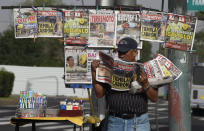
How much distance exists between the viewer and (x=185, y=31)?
23.0 feet

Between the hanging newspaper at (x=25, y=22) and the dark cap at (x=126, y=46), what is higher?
the hanging newspaper at (x=25, y=22)

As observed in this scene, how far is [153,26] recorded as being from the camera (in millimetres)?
6926

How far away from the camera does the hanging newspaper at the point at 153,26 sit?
689 cm

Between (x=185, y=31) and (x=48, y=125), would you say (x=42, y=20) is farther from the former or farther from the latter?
(x=48, y=125)

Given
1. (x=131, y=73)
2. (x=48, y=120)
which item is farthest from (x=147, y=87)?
(x=48, y=120)

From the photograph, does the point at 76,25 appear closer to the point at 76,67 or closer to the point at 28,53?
the point at 76,67

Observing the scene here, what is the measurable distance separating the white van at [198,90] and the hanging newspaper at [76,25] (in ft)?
50.3

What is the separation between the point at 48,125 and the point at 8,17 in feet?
24.2

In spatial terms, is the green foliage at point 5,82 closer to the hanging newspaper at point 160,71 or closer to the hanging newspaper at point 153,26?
the hanging newspaper at point 153,26

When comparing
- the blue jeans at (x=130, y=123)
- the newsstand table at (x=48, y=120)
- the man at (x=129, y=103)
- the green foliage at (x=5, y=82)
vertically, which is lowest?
the green foliage at (x=5, y=82)

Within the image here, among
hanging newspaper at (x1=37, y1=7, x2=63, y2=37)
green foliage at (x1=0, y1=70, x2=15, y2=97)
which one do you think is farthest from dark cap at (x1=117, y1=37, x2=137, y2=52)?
green foliage at (x1=0, y1=70, x2=15, y2=97)

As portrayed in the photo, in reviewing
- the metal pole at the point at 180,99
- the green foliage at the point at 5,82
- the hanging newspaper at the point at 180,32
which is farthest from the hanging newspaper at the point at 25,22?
the green foliage at the point at 5,82

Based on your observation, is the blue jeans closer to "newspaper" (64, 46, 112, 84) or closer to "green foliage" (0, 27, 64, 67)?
"newspaper" (64, 46, 112, 84)

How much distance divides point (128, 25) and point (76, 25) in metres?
0.74
